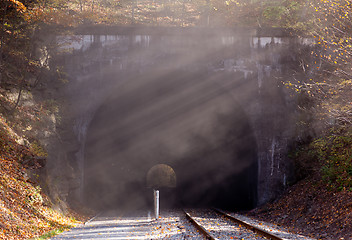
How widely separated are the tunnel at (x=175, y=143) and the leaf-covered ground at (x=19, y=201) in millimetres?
6189

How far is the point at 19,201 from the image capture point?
1149 cm

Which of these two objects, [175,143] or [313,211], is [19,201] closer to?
[313,211]

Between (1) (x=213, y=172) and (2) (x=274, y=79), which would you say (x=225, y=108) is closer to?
(2) (x=274, y=79)

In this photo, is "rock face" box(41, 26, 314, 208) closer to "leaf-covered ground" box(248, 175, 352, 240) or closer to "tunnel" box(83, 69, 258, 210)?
"tunnel" box(83, 69, 258, 210)

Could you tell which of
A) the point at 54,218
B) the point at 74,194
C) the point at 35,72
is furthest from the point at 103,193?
the point at 54,218

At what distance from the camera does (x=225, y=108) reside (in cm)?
2191

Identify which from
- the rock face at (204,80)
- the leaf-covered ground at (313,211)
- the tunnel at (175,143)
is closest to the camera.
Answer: the leaf-covered ground at (313,211)

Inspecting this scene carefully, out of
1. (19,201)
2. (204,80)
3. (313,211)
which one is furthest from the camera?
(204,80)

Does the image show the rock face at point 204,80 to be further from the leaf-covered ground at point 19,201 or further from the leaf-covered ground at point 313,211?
the leaf-covered ground at point 19,201

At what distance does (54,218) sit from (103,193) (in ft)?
36.8

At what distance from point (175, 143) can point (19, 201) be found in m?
16.5

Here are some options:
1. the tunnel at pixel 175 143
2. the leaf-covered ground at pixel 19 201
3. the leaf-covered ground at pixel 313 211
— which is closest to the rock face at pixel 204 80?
the tunnel at pixel 175 143

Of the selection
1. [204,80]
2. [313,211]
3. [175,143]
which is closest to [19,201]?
[313,211]

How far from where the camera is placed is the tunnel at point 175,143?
20.8 m
